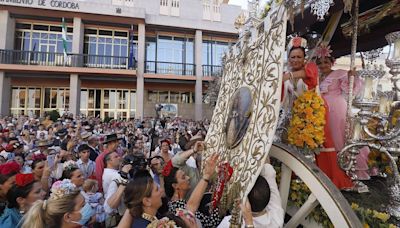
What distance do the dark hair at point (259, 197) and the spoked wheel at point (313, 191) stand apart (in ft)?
0.90

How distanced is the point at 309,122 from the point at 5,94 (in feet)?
68.6

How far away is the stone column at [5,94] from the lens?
1772 cm

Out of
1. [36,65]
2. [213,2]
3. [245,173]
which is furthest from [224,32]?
[245,173]

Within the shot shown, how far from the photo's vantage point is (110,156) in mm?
4012

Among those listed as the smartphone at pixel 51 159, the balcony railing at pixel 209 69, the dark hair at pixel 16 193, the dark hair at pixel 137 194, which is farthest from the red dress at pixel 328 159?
the balcony railing at pixel 209 69

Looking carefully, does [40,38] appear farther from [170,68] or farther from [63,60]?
[170,68]

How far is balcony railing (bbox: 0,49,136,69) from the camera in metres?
18.2

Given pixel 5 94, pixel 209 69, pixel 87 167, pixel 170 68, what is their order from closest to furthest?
pixel 87 167 < pixel 5 94 < pixel 170 68 < pixel 209 69

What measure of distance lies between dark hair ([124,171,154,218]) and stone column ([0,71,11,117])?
19631mm

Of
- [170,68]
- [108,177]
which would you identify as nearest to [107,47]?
[170,68]

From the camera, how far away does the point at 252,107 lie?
6.59ft

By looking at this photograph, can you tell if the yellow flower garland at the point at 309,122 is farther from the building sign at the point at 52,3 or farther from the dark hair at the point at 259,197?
the building sign at the point at 52,3

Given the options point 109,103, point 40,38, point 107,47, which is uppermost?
point 40,38

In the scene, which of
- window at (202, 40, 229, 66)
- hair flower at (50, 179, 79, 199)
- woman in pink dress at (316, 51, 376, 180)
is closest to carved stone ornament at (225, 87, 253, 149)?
woman in pink dress at (316, 51, 376, 180)
